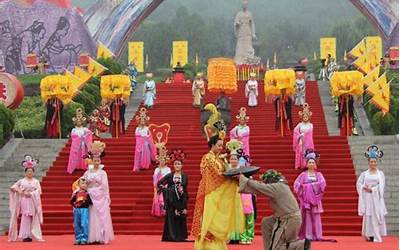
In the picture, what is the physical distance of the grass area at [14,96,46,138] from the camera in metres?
19.9

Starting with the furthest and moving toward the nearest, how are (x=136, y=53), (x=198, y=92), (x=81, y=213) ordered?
1. (x=136, y=53)
2. (x=198, y=92)
3. (x=81, y=213)

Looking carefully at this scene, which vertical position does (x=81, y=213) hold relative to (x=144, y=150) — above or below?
below

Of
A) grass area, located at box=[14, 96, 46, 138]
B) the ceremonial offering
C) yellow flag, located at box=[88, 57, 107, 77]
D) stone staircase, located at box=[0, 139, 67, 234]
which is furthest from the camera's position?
yellow flag, located at box=[88, 57, 107, 77]

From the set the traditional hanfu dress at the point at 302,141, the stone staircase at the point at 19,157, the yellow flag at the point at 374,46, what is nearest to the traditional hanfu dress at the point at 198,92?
the yellow flag at the point at 374,46

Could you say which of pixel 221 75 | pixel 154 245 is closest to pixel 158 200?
pixel 154 245

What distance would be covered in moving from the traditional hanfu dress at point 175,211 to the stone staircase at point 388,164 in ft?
10.5

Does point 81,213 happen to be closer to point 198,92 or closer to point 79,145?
point 79,145

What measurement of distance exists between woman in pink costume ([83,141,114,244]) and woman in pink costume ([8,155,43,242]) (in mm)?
1109

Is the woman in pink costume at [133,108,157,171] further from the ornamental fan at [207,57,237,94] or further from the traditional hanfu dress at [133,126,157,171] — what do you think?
the ornamental fan at [207,57,237,94]

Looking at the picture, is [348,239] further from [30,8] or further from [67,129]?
[30,8]

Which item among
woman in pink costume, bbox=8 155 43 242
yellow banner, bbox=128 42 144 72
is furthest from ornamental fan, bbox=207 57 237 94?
yellow banner, bbox=128 42 144 72

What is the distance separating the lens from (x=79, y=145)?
15.6m

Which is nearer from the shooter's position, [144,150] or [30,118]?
[144,150]

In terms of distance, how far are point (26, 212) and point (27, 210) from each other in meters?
0.03
